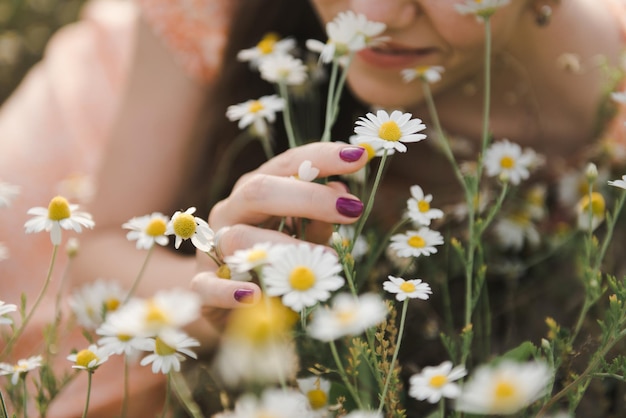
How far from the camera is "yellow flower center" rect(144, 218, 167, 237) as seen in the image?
1.87 ft

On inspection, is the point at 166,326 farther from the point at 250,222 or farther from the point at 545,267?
the point at 545,267

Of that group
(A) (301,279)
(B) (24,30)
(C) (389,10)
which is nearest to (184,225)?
(A) (301,279)

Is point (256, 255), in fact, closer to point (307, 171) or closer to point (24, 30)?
point (307, 171)

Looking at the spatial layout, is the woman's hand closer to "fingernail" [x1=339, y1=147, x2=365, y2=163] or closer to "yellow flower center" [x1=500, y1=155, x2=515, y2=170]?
"fingernail" [x1=339, y1=147, x2=365, y2=163]

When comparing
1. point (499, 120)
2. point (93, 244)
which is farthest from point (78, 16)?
point (499, 120)

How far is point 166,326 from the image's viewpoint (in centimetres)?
39

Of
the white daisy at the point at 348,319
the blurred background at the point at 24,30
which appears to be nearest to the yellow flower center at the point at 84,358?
the white daisy at the point at 348,319

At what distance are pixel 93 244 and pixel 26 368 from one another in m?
0.61

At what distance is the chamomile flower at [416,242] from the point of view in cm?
54

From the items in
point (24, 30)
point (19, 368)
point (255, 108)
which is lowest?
point (24, 30)

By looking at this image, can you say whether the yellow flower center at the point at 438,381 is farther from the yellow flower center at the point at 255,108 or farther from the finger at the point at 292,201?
the yellow flower center at the point at 255,108

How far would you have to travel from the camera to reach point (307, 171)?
0.55m

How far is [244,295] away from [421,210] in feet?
0.53

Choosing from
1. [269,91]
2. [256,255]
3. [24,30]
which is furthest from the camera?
[24,30]
